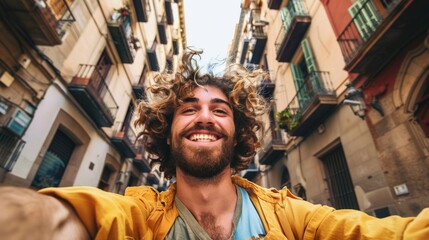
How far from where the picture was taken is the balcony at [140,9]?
11430mm

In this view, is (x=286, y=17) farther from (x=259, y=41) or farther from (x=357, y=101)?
(x=357, y=101)

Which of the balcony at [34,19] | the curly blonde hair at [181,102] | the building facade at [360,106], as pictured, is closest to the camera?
the curly blonde hair at [181,102]

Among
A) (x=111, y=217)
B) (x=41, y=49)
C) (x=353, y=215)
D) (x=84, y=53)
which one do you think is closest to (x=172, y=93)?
(x=111, y=217)

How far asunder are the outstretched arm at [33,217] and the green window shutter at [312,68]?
7.45 m

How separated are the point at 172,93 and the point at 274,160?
9.61 metres

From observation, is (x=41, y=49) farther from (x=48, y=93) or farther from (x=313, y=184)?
(x=313, y=184)

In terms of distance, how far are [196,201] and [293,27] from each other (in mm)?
8739

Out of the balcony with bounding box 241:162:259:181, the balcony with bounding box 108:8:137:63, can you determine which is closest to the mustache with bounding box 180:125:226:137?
the balcony with bounding box 108:8:137:63

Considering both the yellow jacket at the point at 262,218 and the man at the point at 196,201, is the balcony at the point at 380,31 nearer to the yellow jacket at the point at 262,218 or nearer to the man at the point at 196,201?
the man at the point at 196,201

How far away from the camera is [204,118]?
2273 millimetres

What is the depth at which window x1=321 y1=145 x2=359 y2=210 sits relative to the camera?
621cm

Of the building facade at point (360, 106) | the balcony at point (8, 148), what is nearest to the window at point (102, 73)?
the balcony at point (8, 148)

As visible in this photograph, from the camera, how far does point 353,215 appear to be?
4.74 ft

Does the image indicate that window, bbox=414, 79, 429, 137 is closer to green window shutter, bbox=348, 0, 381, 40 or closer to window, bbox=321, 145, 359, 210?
green window shutter, bbox=348, 0, 381, 40
